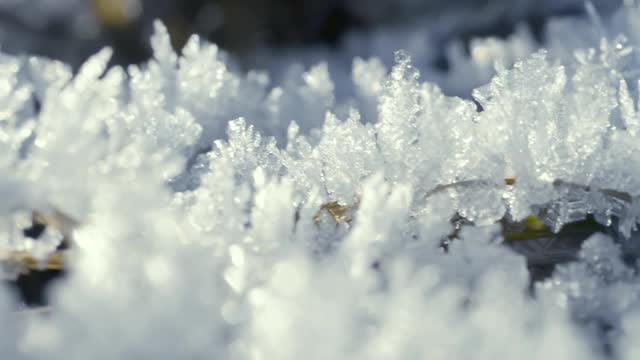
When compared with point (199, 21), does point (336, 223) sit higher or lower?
lower

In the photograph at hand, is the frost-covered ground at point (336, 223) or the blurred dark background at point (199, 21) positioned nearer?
the frost-covered ground at point (336, 223)

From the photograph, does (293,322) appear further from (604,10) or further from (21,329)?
(604,10)

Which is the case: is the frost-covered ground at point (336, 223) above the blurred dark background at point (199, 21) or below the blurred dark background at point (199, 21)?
below

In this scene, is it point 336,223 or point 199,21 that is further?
point 199,21

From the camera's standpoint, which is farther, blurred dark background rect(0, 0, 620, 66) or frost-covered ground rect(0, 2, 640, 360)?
blurred dark background rect(0, 0, 620, 66)
